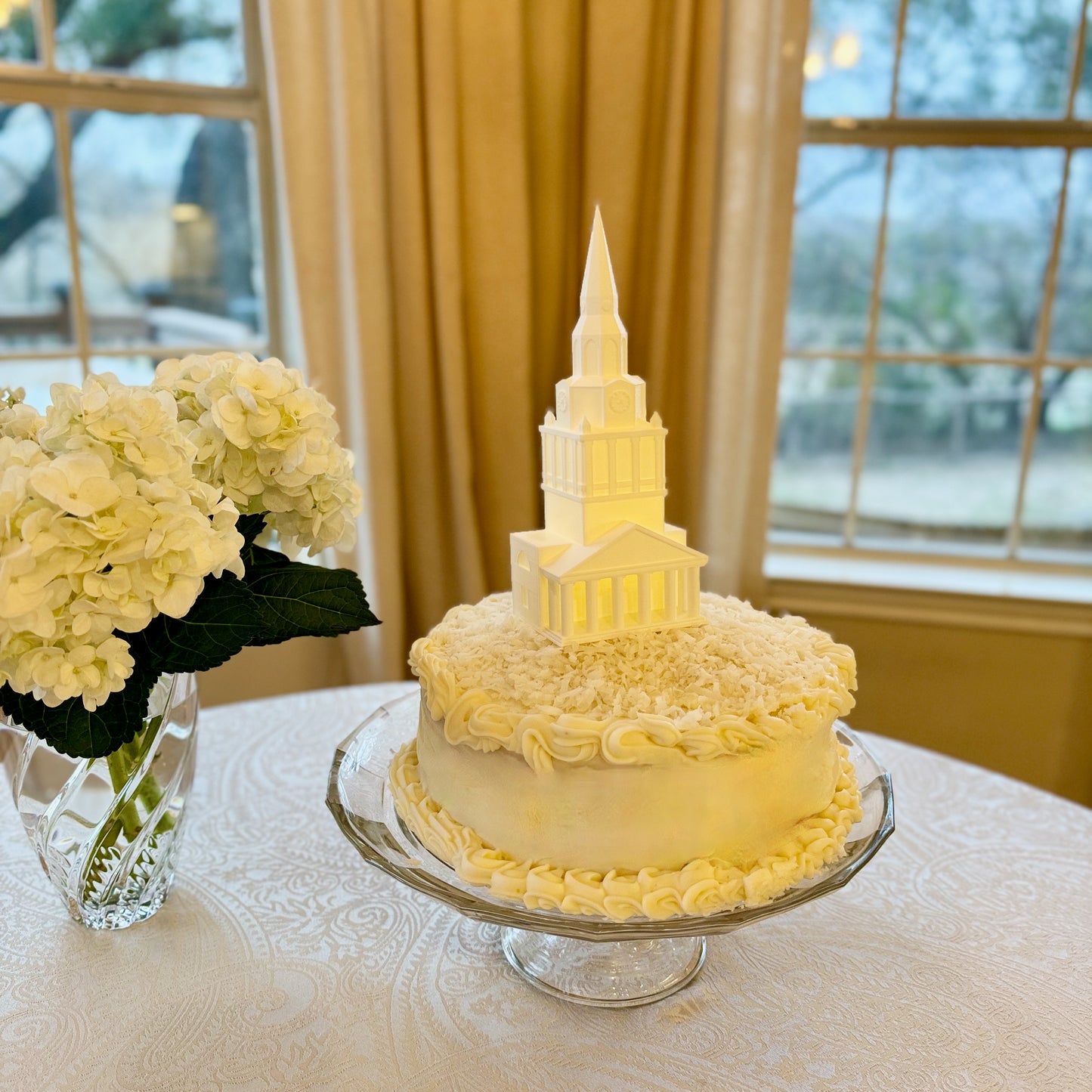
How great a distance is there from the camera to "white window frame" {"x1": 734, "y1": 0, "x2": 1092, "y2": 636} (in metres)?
2.16

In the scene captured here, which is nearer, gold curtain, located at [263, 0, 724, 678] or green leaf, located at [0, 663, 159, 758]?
green leaf, located at [0, 663, 159, 758]

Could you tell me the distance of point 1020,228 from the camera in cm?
225

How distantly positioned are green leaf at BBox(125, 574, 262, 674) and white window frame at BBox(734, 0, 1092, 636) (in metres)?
1.55

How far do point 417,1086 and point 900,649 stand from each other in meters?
1.77

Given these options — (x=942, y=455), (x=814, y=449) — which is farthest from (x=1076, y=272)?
(x=814, y=449)

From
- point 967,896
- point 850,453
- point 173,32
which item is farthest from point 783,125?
point 967,896

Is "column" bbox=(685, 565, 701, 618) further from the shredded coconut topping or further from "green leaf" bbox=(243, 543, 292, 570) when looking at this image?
"green leaf" bbox=(243, 543, 292, 570)

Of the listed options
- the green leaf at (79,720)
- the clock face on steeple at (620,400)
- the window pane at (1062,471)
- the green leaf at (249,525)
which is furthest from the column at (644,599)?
the window pane at (1062,471)

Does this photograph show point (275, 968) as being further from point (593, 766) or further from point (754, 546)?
point (754, 546)

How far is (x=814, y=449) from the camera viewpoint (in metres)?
2.50

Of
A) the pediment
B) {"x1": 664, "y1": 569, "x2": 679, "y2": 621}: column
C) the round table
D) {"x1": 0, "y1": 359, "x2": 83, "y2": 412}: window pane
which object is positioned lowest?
the round table

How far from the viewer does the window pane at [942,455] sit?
2.38m

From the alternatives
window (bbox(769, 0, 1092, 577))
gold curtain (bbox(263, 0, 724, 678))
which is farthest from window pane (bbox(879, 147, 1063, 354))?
gold curtain (bbox(263, 0, 724, 678))

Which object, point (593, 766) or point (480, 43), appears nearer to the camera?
point (593, 766)
